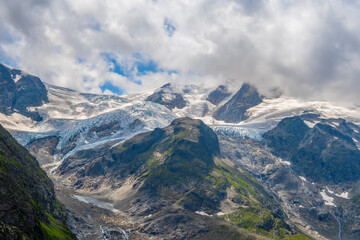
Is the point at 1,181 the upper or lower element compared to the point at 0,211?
upper

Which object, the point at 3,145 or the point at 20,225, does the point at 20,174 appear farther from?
the point at 20,225

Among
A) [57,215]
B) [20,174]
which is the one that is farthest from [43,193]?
[20,174]

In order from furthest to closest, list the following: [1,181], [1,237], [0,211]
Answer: [1,181], [0,211], [1,237]

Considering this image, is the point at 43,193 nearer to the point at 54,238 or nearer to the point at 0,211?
the point at 54,238

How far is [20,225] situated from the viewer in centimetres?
8581

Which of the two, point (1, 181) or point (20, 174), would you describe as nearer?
point (1, 181)

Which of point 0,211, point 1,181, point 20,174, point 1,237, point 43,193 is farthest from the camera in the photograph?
point 43,193

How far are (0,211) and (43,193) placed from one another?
374 ft

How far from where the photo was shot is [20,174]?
161 meters

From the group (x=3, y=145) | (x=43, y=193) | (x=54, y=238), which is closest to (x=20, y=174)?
(x=3, y=145)

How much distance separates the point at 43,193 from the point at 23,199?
10077 cm

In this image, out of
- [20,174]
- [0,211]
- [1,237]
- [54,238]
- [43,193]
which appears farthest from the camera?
[43,193]

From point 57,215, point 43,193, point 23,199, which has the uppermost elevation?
point 23,199

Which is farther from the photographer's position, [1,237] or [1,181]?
[1,181]
